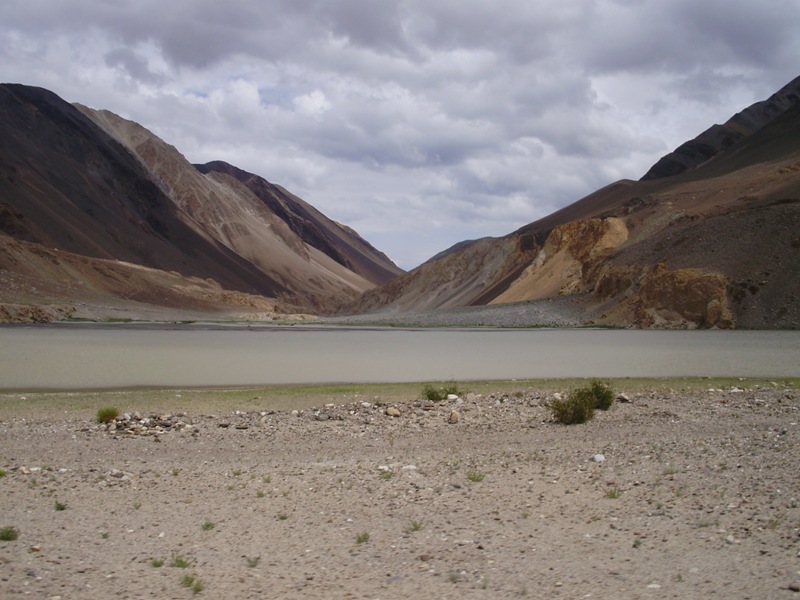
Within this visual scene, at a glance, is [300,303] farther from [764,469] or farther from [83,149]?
[764,469]

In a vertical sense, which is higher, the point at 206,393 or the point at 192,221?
the point at 192,221

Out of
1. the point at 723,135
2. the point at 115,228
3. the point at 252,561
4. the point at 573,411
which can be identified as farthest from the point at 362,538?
the point at 723,135

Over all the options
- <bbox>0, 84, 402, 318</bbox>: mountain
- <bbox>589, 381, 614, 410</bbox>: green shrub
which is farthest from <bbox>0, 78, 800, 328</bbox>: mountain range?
<bbox>589, 381, 614, 410</bbox>: green shrub

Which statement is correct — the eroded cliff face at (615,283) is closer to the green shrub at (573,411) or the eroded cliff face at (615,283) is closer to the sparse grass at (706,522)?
the green shrub at (573,411)

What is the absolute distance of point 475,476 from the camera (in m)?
8.83

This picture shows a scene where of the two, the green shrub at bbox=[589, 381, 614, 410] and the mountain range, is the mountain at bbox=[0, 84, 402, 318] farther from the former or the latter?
the green shrub at bbox=[589, 381, 614, 410]

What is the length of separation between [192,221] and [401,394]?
15296cm

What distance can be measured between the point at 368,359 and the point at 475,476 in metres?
25.3

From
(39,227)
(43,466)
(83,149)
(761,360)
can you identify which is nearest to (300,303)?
(83,149)

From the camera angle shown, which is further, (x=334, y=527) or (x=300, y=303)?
(x=300, y=303)

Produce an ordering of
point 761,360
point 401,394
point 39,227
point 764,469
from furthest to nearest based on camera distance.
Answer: point 39,227
point 761,360
point 401,394
point 764,469

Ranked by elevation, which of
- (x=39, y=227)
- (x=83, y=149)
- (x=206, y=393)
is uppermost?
(x=83, y=149)

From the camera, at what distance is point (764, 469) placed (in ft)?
27.7

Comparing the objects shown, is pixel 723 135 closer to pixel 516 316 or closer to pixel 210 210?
pixel 516 316
